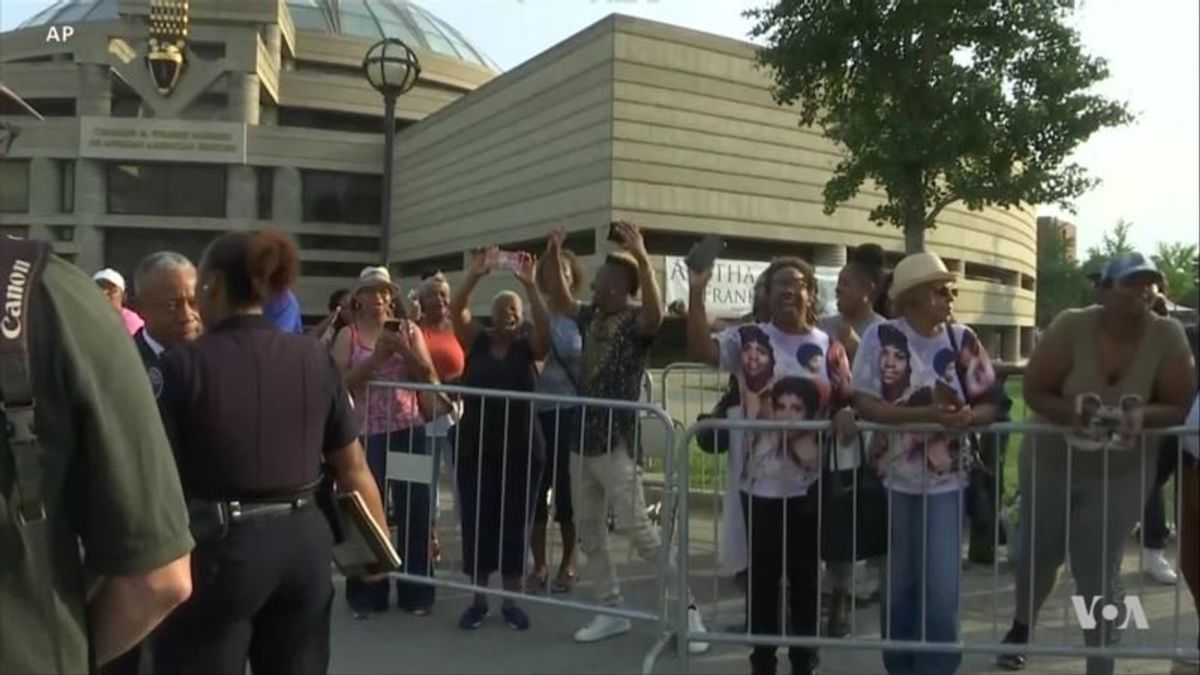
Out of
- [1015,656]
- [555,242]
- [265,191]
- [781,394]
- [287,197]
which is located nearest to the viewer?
[781,394]

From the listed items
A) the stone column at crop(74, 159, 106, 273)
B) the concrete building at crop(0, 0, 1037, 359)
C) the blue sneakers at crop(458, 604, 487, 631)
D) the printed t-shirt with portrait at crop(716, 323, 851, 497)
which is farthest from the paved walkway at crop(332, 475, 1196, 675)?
the stone column at crop(74, 159, 106, 273)

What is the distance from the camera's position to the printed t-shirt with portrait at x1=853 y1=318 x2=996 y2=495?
4508mm

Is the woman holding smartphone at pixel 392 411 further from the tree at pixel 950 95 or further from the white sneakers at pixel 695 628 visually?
the tree at pixel 950 95

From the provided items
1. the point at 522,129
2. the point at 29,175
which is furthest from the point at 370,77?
the point at 29,175

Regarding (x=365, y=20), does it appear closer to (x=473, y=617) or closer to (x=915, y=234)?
(x=915, y=234)

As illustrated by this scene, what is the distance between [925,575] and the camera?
14.6 ft

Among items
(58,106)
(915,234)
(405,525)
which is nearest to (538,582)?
(405,525)

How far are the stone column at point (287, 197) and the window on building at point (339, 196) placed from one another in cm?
51

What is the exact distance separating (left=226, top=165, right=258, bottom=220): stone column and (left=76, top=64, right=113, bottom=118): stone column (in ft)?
23.5

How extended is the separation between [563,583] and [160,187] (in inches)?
2153

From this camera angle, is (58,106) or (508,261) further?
(58,106)

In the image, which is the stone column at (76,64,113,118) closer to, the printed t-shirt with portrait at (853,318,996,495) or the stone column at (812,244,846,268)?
the stone column at (812,244,846,268)

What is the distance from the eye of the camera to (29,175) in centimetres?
5491

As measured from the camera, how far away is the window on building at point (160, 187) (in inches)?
2178
